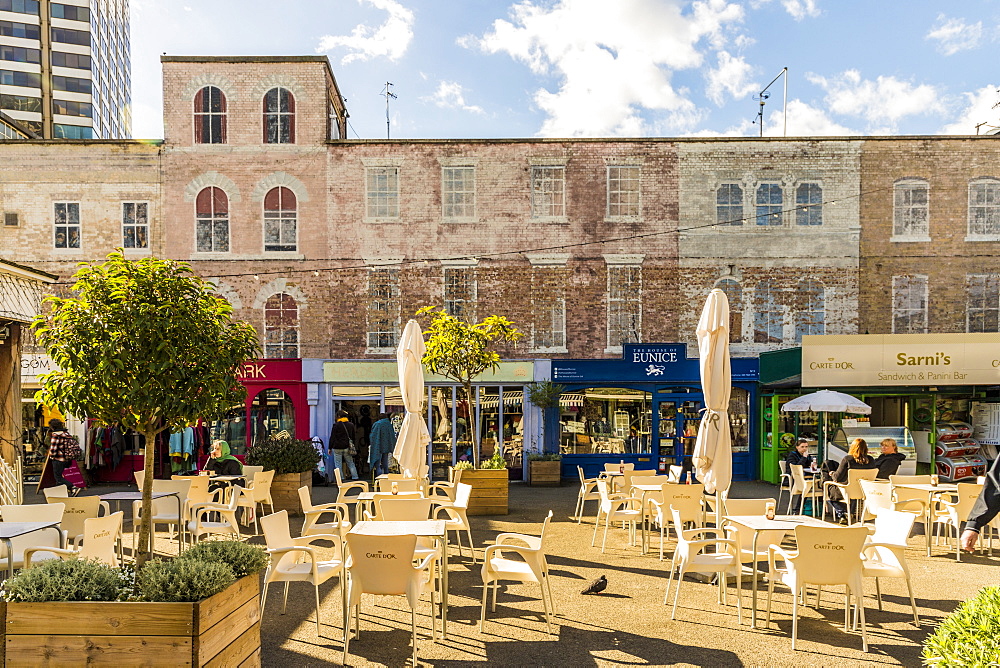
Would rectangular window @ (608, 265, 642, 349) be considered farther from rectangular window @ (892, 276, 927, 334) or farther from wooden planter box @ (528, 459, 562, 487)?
rectangular window @ (892, 276, 927, 334)

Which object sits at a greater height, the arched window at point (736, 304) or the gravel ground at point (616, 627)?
the arched window at point (736, 304)

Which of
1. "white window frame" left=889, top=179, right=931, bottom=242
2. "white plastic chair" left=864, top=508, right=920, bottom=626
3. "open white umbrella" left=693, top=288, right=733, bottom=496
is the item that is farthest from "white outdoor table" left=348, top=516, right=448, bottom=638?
"white window frame" left=889, top=179, right=931, bottom=242

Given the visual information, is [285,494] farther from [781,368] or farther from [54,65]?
[54,65]

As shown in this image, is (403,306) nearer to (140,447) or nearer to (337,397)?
(337,397)

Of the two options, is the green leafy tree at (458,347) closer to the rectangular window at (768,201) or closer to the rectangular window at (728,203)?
the rectangular window at (728,203)

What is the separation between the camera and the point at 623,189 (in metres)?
19.3

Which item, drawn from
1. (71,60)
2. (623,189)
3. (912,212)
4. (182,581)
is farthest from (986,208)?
(71,60)

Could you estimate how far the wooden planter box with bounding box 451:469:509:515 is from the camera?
1287 centimetres

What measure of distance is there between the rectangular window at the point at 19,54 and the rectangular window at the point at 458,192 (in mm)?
51089

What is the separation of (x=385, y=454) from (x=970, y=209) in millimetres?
15409

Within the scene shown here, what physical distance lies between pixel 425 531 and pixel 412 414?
4.29 meters

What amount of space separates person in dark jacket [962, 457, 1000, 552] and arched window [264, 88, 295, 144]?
1806cm

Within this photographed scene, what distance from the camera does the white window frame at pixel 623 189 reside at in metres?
19.3

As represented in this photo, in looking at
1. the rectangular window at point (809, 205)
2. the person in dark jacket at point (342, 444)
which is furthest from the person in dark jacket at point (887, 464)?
the person in dark jacket at point (342, 444)
